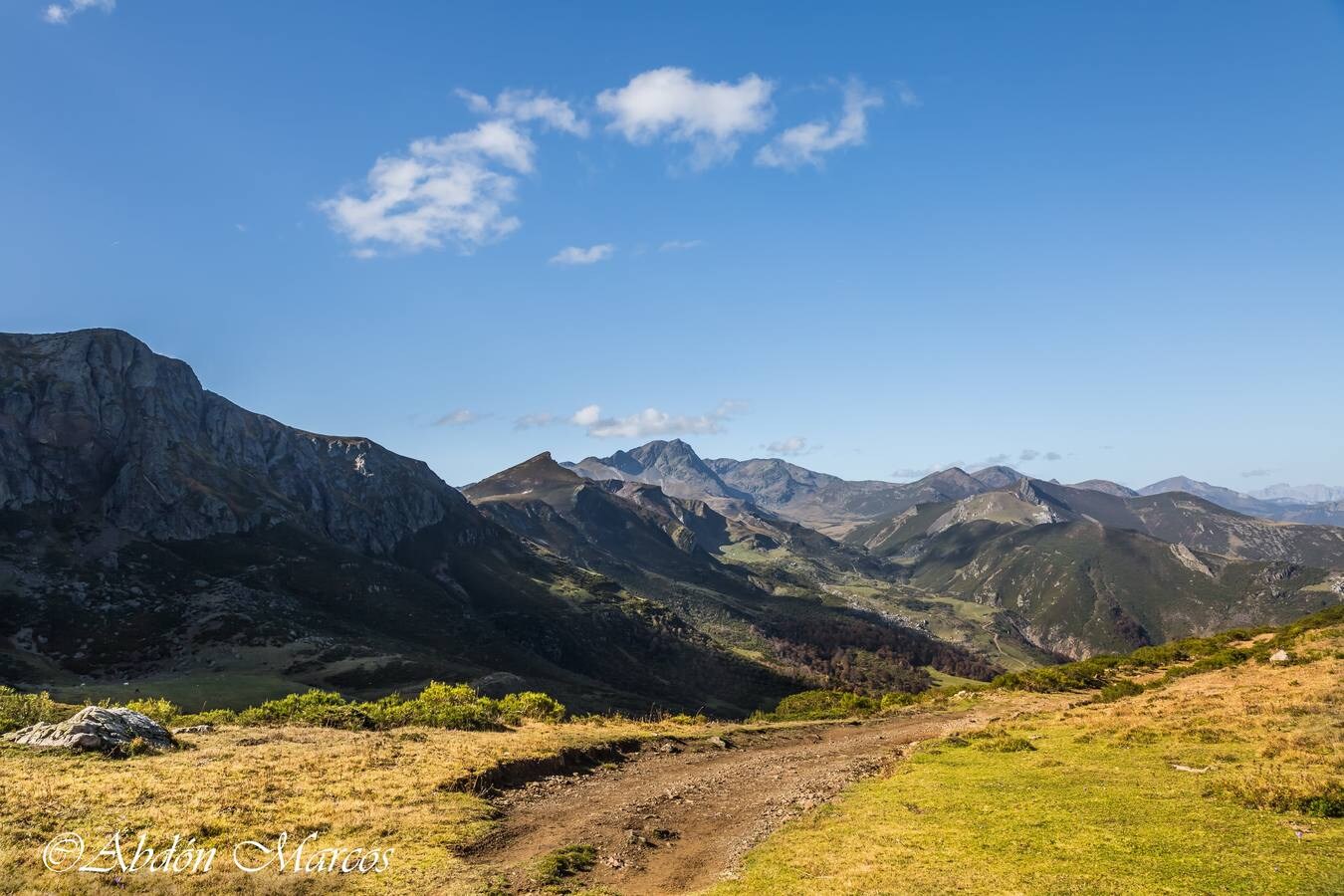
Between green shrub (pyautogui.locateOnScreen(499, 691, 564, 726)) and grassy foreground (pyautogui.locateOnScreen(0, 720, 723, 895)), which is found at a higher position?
grassy foreground (pyautogui.locateOnScreen(0, 720, 723, 895))

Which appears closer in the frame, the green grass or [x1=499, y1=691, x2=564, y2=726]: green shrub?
[x1=499, y1=691, x2=564, y2=726]: green shrub

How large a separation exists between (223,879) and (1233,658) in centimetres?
6922

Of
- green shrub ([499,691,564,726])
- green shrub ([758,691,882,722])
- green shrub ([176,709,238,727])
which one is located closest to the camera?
green shrub ([176,709,238,727])

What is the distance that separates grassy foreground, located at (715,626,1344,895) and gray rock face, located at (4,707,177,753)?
2993cm

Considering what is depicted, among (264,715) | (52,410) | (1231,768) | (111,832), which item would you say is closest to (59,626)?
(52,410)

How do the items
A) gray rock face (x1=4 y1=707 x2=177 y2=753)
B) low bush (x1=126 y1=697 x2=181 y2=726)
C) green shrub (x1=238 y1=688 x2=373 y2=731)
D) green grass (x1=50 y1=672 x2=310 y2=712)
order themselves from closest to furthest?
gray rock face (x1=4 y1=707 x2=177 y2=753) → low bush (x1=126 y1=697 x2=181 y2=726) → green shrub (x1=238 y1=688 x2=373 y2=731) → green grass (x1=50 y1=672 x2=310 y2=712)

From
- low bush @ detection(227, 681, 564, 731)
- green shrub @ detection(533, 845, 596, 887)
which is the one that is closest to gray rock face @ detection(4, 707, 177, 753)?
low bush @ detection(227, 681, 564, 731)

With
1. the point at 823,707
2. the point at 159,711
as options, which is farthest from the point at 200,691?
the point at 823,707

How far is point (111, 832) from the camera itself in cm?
2128

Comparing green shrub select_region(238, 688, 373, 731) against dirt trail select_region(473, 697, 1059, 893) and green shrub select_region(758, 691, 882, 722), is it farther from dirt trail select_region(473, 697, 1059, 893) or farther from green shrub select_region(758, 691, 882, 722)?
green shrub select_region(758, 691, 882, 722)

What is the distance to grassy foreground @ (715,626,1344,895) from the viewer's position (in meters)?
16.7

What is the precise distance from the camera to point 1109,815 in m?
21.1

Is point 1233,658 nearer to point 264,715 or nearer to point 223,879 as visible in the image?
point 223,879

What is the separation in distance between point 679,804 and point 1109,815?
52.1 ft
